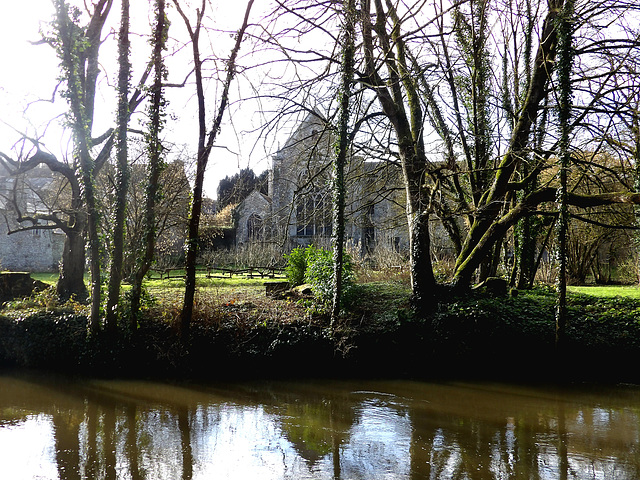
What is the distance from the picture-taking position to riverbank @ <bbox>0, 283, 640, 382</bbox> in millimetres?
9742

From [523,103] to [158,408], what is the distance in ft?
30.6

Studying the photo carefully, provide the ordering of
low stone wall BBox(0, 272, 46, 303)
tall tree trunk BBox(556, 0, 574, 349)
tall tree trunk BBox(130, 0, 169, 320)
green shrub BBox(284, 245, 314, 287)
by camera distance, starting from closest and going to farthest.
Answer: tall tree trunk BBox(556, 0, 574, 349) → tall tree trunk BBox(130, 0, 169, 320) → low stone wall BBox(0, 272, 46, 303) → green shrub BBox(284, 245, 314, 287)

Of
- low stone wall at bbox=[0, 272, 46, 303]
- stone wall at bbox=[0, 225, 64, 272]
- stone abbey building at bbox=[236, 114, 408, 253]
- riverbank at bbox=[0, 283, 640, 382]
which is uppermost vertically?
stone abbey building at bbox=[236, 114, 408, 253]

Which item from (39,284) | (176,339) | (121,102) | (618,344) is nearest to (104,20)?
(121,102)

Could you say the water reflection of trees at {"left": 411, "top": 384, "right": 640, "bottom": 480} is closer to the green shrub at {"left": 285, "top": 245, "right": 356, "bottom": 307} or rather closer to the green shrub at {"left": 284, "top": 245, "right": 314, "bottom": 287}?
the green shrub at {"left": 285, "top": 245, "right": 356, "bottom": 307}

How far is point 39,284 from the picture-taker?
13227 mm

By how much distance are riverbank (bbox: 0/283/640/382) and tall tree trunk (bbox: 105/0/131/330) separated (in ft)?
2.23

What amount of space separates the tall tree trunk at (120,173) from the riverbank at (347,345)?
2.23 ft

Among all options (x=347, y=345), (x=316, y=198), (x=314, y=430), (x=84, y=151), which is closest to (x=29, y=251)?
(x=84, y=151)

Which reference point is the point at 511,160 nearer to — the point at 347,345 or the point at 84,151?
the point at 347,345

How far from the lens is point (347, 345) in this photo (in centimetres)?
981

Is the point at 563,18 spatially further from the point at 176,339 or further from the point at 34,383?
the point at 34,383

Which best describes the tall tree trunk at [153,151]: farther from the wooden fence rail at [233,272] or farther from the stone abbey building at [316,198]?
the wooden fence rail at [233,272]

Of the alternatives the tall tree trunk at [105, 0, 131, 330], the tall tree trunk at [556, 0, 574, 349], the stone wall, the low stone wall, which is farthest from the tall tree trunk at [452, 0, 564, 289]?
the stone wall
